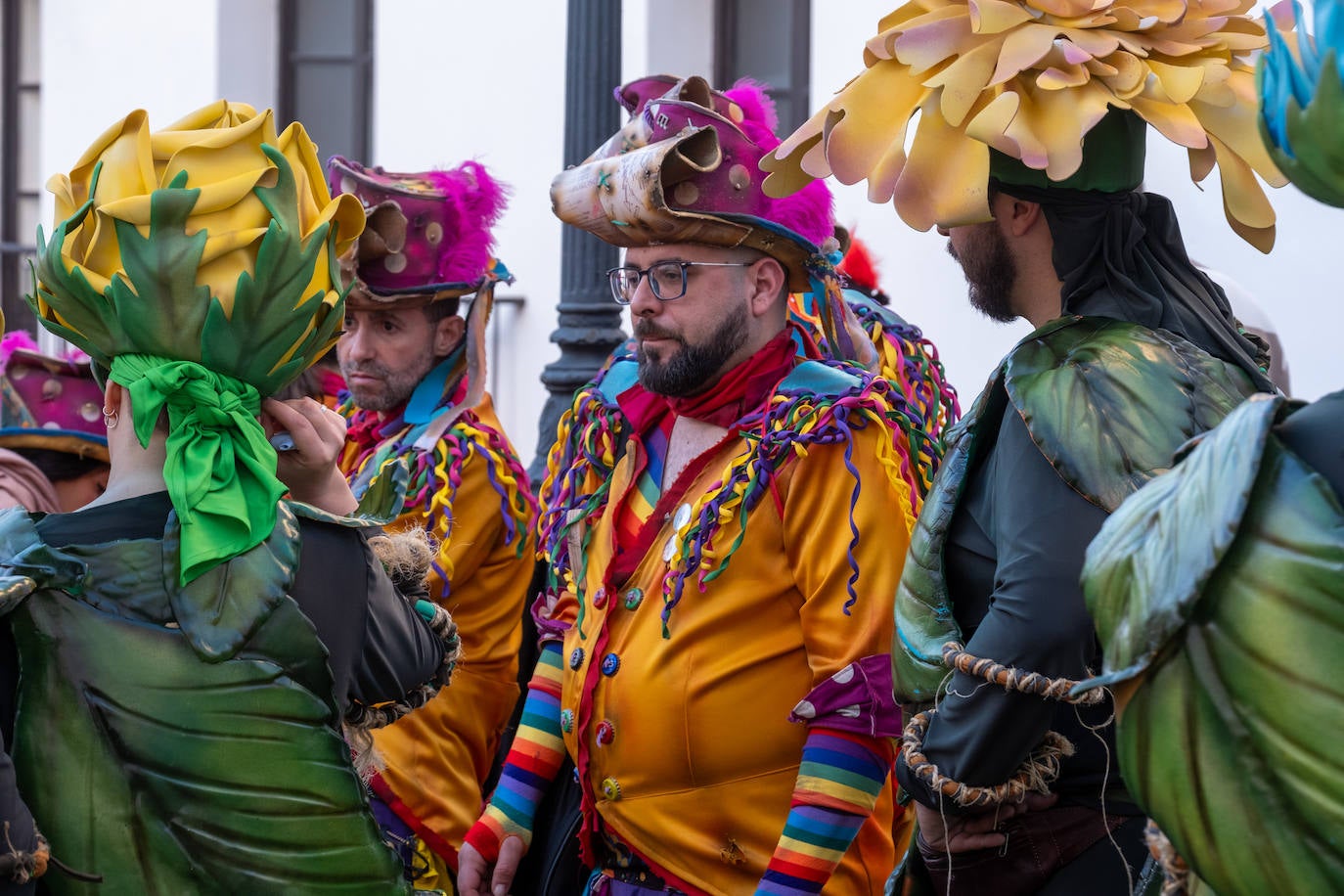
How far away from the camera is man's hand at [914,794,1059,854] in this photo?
7.82ft

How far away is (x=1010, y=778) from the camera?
233cm

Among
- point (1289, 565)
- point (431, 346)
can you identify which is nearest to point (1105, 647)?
point (1289, 565)

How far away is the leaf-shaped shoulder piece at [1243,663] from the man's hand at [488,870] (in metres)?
1.82

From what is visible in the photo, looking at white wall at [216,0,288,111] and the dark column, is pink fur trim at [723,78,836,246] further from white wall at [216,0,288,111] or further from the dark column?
white wall at [216,0,288,111]

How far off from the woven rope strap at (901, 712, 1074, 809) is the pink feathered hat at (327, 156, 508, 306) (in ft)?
7.86

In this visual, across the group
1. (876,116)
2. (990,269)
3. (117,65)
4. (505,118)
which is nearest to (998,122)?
(876,116)

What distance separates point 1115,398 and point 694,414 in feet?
3.72

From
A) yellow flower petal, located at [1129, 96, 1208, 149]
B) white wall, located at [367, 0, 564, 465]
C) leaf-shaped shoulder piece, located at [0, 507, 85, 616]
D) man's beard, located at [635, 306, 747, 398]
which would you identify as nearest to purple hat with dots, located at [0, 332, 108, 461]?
man's beard, located at [635, 306, 747, 398]

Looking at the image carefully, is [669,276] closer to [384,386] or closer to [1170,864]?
[384,386]

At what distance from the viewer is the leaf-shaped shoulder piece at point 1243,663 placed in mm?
1561

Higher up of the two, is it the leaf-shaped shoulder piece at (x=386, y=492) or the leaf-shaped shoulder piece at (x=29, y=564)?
the leaf-shaped shoulder piece at (x=29, y=564)

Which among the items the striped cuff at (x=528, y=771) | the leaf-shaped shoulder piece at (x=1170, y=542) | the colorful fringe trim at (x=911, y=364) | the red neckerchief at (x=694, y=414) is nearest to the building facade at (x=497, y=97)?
the colorful fringe trim at (x=911, y=364)

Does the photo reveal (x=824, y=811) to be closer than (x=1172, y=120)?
No

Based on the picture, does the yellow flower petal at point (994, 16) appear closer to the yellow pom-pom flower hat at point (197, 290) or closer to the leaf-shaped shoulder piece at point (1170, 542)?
the leaf-shaped shoulder piece at point (1170, 542)
